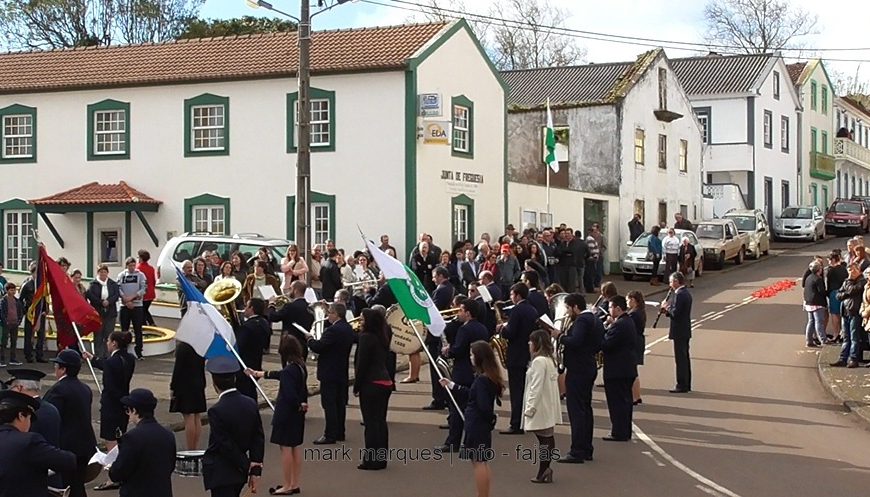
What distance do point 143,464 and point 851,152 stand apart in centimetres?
6741

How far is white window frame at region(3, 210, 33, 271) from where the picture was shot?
3148 cm

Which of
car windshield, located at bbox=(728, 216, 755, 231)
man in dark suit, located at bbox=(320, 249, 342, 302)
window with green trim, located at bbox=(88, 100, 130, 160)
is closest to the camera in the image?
man in dark suit, located at bbox=(320, 249, 342, 302)

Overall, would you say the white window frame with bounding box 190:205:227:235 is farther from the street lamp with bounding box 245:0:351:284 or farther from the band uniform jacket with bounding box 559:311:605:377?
the band uniform jacket with bounding box 559:311:605:377

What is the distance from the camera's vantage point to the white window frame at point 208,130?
2983 cm

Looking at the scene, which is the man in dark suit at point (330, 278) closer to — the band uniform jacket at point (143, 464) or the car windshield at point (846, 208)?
the band uniform jacket at point (143, 464)

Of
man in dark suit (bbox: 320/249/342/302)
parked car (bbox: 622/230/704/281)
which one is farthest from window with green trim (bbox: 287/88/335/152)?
parked car (bbox: 622/230/704/281)

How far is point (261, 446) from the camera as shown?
8.74 meters

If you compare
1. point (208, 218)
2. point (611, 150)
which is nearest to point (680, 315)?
point (208, 218)

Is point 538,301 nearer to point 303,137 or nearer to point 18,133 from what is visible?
point 303,137

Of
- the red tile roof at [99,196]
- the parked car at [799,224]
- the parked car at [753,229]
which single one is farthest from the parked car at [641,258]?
the parked car at [799,224]

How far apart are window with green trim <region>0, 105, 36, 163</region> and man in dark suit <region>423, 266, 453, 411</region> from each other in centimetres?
1885

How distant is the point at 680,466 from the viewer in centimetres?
1196

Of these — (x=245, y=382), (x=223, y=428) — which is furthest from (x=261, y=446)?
(x=245, y=382)

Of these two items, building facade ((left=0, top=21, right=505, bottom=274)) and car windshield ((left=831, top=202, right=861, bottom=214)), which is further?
car windshield ((left=831, top=202, right=861, bottom=214))
